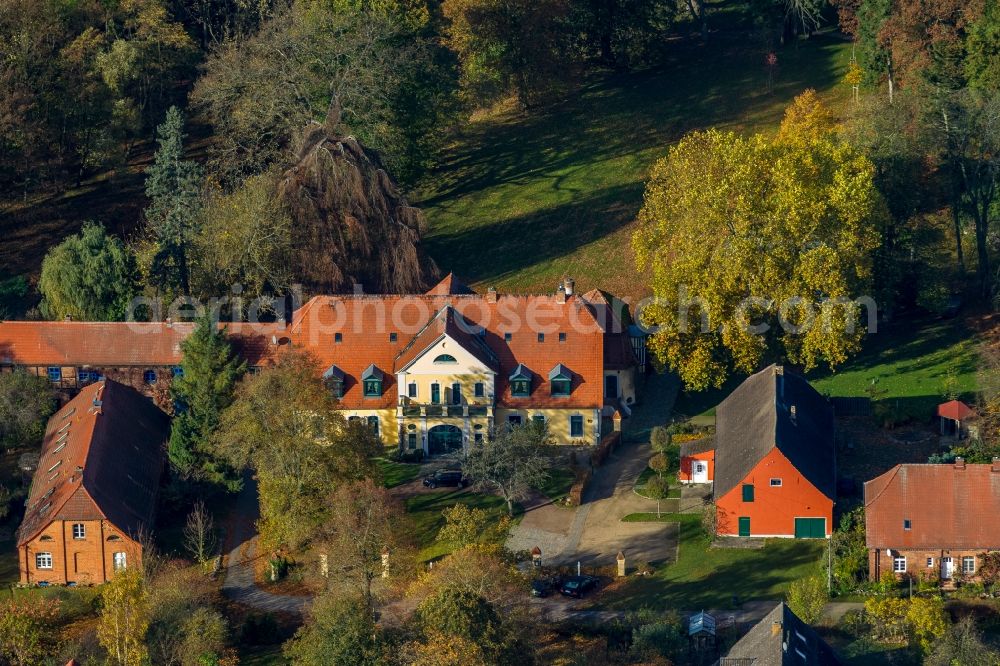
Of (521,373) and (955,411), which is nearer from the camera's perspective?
(955,411)

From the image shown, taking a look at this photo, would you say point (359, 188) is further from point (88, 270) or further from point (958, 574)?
point (958, 574)

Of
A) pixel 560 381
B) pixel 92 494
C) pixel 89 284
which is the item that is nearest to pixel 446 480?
pixel 560 381

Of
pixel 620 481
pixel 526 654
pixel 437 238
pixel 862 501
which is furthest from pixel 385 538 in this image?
pixel 437 238

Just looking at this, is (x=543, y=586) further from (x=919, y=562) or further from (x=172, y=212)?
(x=172, y=212)

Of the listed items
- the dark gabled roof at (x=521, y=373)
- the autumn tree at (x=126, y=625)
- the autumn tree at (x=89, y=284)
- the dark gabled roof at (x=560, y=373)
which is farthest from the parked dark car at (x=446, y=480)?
the autumn tree at (x=89, y=284)

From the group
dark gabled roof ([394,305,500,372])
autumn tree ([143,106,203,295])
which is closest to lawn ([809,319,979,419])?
dark gabled roof ([394,305,500,372])

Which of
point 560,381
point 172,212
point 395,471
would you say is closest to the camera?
point 395,471

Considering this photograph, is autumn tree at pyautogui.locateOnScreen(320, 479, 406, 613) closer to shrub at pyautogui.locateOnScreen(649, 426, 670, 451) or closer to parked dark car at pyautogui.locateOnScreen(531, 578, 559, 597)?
parked dark car at pyautogui.locateOnScreen(531, 578, 559, 597)
